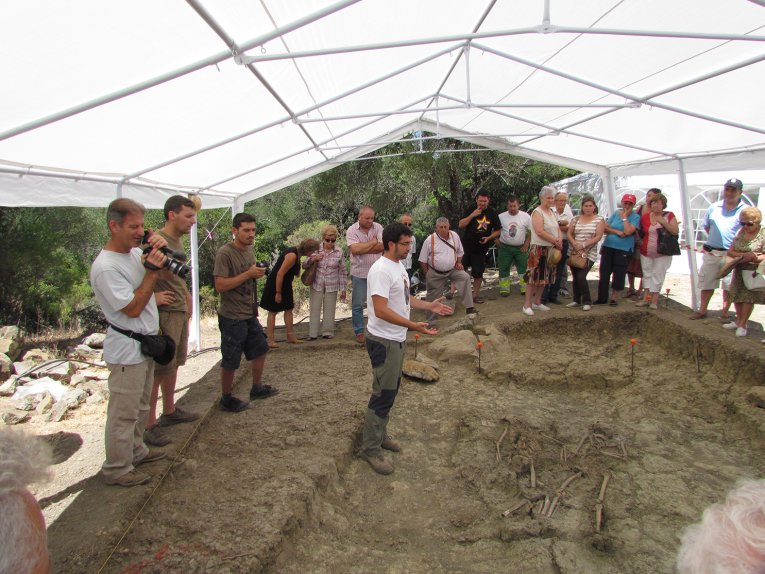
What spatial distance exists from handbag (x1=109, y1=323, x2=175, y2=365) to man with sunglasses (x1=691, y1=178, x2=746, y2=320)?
6.22 metres

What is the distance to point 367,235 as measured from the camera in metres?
6.02

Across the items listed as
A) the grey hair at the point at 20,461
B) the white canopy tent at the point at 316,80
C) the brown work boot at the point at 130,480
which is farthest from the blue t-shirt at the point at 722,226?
the grey hair at the point at 20,461

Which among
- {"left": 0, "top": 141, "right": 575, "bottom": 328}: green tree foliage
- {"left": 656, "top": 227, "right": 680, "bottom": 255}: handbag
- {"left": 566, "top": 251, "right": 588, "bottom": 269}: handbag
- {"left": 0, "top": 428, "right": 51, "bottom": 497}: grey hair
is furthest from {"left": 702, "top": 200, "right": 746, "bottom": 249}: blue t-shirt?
{"left": 0, "top": 428, "right": 51, "bottom": 497}: grey hair

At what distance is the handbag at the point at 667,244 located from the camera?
20.6ft

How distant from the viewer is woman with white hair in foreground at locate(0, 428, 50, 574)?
103 cm

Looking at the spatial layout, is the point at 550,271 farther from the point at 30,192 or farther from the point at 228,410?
the point at 30,192

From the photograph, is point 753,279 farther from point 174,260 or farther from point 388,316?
point 174,260

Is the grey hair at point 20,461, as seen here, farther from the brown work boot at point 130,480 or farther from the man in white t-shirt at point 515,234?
the man in white t-shirt at point 515,234

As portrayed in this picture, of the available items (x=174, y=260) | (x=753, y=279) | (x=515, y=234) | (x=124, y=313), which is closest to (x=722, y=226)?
(x=753, y=279)

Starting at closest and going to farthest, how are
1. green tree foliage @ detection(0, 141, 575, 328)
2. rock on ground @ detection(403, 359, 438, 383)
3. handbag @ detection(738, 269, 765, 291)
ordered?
handbag @ detection(738, 269, 765, 291) → rock on ground @ detection(403, 359, 438, 383) → green tree foliage @ detection(0, 141, 575, 328)

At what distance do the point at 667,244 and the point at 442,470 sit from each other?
473 centimetres

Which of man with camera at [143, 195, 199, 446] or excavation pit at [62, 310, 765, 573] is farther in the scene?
man with camera at [143, 195, 199, 446]

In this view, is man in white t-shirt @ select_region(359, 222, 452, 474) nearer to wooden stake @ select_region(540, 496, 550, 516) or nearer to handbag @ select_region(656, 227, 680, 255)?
wooden stake @ select_region(540, 496, 550, 516)

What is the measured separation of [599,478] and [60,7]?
463cm
